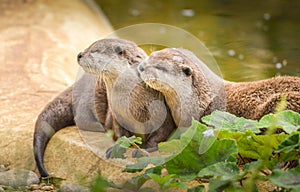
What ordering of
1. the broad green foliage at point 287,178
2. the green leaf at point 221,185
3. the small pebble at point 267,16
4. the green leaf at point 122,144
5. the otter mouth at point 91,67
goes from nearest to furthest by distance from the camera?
the broad green foliage at point 287,178 < the green leaf at point 221,185 < the green leaf at point 122,144 < the otter mouth at point 91,67 < the small pebble at point 267,16

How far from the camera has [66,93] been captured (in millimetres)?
4270

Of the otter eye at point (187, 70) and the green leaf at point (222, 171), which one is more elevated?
the otter eye at point (187, 70)

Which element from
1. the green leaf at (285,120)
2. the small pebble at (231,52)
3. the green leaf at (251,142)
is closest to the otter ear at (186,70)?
the green leaf at (251,142)

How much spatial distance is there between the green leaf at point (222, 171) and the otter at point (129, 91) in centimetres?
74

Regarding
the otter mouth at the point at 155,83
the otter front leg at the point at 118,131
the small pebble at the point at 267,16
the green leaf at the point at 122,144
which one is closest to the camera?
the green leaf at the point at 122,144

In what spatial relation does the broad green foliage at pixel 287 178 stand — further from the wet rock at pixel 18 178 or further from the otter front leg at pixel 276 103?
the wet rock at pixel 18 178

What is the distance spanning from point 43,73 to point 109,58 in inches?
59.1

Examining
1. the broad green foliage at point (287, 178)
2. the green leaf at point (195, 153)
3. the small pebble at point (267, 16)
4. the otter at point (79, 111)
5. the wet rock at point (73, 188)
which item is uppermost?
the small pebble at point (267, 16)

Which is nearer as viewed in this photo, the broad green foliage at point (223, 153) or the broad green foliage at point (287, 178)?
the broad green foliage at point (287, 178)

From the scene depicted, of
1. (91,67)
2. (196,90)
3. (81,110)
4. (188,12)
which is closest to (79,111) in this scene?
(81,110)

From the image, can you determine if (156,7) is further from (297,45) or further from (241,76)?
(241,76)

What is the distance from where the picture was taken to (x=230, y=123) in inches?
128

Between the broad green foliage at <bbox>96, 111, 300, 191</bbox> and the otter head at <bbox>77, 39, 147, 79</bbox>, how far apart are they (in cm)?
48

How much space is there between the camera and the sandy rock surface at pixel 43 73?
3889mm
